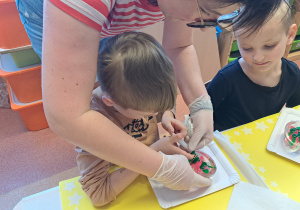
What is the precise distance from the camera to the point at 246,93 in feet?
3.43

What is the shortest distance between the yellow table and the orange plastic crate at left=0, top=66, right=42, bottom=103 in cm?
100

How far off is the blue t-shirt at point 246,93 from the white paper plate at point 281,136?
16 cm

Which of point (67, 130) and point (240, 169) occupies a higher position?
point (67, 130)

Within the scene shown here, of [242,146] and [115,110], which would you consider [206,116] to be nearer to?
[242,146]

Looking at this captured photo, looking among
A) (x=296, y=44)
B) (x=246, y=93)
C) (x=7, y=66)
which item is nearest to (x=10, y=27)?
(x=7, y=66)

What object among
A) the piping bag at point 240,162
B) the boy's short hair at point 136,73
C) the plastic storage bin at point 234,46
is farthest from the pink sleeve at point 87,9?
the plastic storage bin at point 234,46

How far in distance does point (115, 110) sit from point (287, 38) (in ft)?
2.51

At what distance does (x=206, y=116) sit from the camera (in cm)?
81

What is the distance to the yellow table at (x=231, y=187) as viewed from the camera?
65 centimetres

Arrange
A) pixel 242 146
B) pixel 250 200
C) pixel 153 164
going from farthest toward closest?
pixel 242 146
pixel 250 200
pixel 153 164

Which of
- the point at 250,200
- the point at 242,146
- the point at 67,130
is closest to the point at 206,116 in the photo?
the point at 242,146

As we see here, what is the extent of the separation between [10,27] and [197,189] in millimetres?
1187

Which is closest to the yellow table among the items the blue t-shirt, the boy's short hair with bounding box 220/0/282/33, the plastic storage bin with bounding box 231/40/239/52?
the blue t-shirt

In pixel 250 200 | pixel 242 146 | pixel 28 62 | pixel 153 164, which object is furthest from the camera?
pixel 28 62
